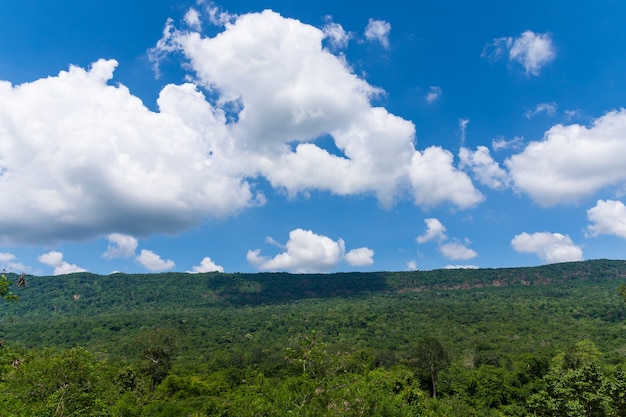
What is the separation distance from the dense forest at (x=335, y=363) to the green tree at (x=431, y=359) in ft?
0.91

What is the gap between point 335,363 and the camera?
23.0 m

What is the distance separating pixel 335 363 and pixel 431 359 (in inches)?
2547

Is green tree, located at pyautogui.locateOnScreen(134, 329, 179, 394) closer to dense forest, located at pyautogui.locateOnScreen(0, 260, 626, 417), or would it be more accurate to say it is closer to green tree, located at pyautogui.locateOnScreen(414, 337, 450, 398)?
dense forest, located at pyautogui.locateOnScreen(0, 260, 626, 417)

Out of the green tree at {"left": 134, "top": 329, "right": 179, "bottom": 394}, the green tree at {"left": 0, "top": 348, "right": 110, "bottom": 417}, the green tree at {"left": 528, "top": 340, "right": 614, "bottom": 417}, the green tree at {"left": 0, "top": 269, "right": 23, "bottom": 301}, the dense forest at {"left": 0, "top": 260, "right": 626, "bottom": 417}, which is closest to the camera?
the green tree at {"left": 0, "top": 269, "right": 23, "bottom": 301}

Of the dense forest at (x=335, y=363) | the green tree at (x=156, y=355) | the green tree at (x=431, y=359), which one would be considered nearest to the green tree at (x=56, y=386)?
the dense forest at (x=335, y=363)

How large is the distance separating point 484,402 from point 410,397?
18418 mm

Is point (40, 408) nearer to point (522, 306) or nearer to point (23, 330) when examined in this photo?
point (23, 330)

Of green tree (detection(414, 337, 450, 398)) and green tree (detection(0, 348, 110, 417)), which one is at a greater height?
green tree (detection(0, 348, 110, 417))

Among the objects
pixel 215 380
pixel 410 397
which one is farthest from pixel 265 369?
pixel 410 397

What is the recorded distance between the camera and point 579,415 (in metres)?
31.4

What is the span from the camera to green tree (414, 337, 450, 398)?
79.8 metres

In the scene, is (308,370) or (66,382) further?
(66,382)

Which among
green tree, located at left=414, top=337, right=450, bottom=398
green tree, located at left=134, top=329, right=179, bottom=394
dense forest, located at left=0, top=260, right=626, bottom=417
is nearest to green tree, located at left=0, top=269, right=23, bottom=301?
dense forest, located at left=0, top=260, right=626, bottom=417

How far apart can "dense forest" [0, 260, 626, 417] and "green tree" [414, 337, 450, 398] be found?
0.91 ft
